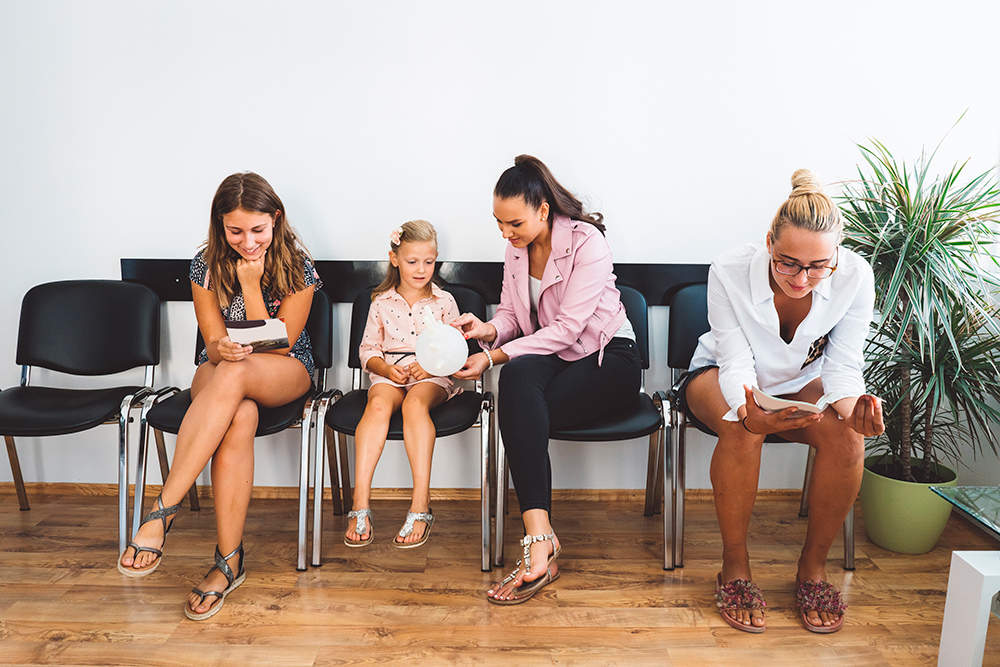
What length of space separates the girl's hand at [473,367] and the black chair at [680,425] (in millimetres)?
639

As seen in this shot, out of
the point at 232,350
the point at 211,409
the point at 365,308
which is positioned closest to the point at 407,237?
the point at 365,308

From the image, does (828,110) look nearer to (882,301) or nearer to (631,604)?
(882,301)

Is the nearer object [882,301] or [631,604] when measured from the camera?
[631,604]

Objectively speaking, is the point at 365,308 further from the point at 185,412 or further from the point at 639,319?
the point at 639,319

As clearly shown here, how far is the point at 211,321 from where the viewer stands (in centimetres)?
237

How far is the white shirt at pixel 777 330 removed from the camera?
1.91 m

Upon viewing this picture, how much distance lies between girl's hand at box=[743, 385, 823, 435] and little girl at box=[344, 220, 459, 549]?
949mm

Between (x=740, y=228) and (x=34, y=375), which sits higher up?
(x=740, y=228)

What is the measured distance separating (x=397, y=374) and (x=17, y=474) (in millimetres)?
1676

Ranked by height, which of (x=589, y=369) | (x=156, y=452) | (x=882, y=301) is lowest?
(x=156, y=452)

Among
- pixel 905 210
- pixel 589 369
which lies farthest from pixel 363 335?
pixel 905 210

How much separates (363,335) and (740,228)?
4.96ft

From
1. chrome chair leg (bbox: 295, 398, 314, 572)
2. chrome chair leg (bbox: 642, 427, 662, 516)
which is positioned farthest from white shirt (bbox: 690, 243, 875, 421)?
chrome chair leg (bbox: 295, 398, 314, 572)

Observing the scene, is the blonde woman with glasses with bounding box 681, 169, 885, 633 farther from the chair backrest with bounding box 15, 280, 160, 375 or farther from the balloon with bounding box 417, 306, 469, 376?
the chair backrest with bounding box 15, 280, 160, 375
